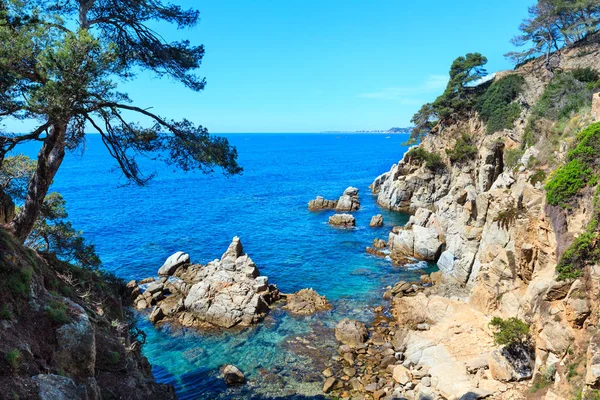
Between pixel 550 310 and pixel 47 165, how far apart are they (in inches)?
809

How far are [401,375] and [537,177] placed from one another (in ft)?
46.7

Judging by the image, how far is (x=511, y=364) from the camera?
17594 millimetres

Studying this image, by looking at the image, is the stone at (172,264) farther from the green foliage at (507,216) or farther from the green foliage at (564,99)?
the green foliage at (564,99)

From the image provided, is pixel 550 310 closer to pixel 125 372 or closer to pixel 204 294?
pixel 125 372

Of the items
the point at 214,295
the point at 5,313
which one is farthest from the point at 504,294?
the point at 5,313

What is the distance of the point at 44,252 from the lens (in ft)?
49.4

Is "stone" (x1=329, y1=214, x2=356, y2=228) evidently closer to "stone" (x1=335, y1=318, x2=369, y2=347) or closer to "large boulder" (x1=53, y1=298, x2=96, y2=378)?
"stone" (x1=335, y1=318, x2=369, y2=347)

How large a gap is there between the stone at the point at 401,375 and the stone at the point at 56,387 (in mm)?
15615

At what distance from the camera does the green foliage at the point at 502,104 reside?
53.3 metres

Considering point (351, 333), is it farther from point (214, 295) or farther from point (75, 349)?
point (75, 349)

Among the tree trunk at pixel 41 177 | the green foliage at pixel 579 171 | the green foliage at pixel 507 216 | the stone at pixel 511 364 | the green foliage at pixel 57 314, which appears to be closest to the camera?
the green foliage at pixel 57 314

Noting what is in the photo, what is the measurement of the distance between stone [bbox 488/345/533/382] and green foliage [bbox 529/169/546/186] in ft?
33.3

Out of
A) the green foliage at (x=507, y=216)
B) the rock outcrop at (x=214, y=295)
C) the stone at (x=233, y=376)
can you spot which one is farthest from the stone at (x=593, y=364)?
the rock outcrop at (x=214, y=295)

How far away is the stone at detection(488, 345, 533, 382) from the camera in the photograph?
17266 mm
